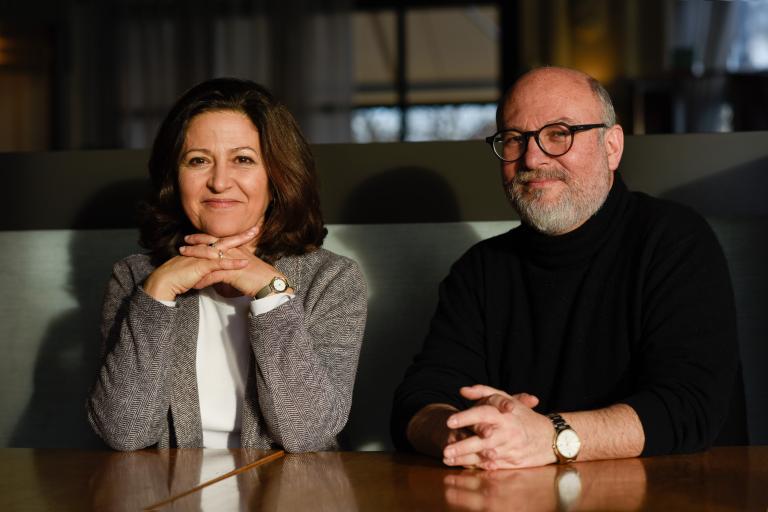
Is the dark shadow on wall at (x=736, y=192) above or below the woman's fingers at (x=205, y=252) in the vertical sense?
above

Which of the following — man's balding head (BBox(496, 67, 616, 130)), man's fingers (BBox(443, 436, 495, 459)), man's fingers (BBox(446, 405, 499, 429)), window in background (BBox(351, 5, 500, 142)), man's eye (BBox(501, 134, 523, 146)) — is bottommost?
man's fingers (BBox(443, 436, 495, 459))

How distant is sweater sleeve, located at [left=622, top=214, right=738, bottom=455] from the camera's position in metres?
1.36

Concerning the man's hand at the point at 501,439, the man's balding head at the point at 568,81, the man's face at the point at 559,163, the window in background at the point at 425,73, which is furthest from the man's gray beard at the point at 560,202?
the window in background at the point at 425,73

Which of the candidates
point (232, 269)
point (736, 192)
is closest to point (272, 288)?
point (232, 269)

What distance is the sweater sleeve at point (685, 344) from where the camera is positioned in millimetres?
1355

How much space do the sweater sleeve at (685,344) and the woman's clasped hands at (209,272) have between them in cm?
63

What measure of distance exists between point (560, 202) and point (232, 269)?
0.57 meters

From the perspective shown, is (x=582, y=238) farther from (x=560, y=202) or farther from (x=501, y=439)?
(x=501, y=439)

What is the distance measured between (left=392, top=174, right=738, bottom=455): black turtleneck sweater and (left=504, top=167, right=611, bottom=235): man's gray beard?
20 millimetres

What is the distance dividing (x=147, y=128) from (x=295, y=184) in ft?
17.6

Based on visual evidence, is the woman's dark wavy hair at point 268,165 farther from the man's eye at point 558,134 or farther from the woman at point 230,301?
the man's eye at point 558,134

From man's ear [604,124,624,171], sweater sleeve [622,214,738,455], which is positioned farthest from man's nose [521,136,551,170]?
sweater sleeve [622,214,738,455]

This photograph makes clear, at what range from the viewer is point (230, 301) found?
1747mm

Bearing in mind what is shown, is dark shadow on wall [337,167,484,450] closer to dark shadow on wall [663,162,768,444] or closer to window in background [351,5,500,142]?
dark shadow on wall [663,162,768,444]
